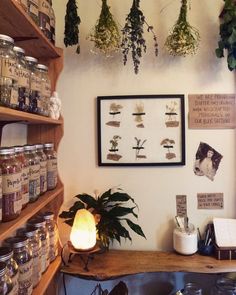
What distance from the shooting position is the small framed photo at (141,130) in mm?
1648

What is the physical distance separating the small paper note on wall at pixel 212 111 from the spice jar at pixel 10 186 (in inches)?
41.8

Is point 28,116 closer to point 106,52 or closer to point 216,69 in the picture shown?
point 106,52

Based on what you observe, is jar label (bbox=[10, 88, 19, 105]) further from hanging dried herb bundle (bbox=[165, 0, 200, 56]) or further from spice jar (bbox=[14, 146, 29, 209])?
hanging dried herb bundle (bbox=[165, 0, 200, 56])

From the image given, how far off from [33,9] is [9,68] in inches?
16.3

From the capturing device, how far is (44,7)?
1239 mm

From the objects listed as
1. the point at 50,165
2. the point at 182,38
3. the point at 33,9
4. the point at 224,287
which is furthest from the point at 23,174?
the point at 224,287

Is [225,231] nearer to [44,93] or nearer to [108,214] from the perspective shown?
[108,214]

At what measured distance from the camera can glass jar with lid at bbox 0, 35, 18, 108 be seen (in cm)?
83

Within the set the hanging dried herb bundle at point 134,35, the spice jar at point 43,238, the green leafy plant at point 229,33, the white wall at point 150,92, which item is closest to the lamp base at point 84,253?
the spice jar at point 43,238

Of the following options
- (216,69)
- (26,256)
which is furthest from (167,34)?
(26,256)

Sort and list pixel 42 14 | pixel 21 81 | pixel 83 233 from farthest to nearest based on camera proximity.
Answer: pixel 83 233 < pixel 42 14 < pixel 21 81

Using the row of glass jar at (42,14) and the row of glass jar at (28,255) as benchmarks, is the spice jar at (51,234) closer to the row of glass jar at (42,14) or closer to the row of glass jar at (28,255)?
the row of glass jar at (28,255)

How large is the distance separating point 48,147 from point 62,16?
2.66 feet

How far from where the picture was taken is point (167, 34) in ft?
5.46
